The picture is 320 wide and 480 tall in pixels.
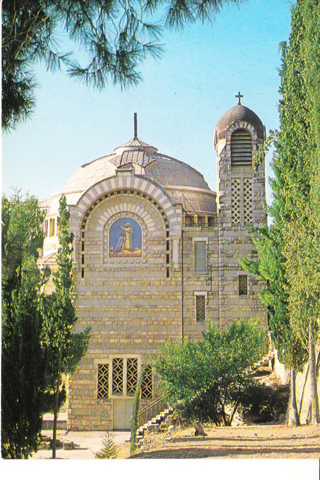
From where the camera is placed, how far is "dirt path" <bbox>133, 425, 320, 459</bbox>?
5.55m

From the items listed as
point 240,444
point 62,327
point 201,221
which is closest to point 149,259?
point 201,221

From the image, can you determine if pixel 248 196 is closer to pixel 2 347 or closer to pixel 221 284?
pixel 221 284

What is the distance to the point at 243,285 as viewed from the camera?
7875 mm

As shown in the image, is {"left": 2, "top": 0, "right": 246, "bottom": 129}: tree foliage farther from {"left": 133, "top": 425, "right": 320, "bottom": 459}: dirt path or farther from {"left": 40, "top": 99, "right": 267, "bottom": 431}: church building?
{"left": 133, "top": 425, "right": 320, "bottom": 459}: dirt path

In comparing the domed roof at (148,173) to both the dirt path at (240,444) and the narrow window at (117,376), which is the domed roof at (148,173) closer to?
the narrow window at (117,376)

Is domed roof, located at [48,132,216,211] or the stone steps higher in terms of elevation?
domed roof, located at [48,132,216,211]

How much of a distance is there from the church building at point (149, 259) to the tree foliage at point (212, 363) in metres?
0.20

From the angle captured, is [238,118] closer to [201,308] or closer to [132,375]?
[201,308]

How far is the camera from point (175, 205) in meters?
8.73

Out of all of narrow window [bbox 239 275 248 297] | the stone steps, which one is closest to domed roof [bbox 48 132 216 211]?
narrow window [bbox 239 275 248 297]

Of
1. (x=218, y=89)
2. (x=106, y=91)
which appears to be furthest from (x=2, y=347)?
(x=218, y=89)

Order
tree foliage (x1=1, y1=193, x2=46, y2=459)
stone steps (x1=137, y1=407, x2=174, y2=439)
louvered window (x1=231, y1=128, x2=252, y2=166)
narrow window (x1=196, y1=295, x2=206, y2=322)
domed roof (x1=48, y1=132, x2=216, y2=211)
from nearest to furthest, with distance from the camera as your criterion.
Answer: tree foliage (x1=1, y1=193, x2=46, y2=459), stone steps (x1=137, y1=407, x2=174, y2=439), domed roof (x1=48, y1=132, x2=216, y2=211), narrow window (x1=196, y1=295, x2=206, y2=322), louvered window (x1=231, y1=128, x2=252, y2=166)

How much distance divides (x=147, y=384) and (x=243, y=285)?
6.10ft

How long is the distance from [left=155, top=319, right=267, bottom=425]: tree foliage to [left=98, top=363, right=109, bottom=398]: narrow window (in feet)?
2.17
